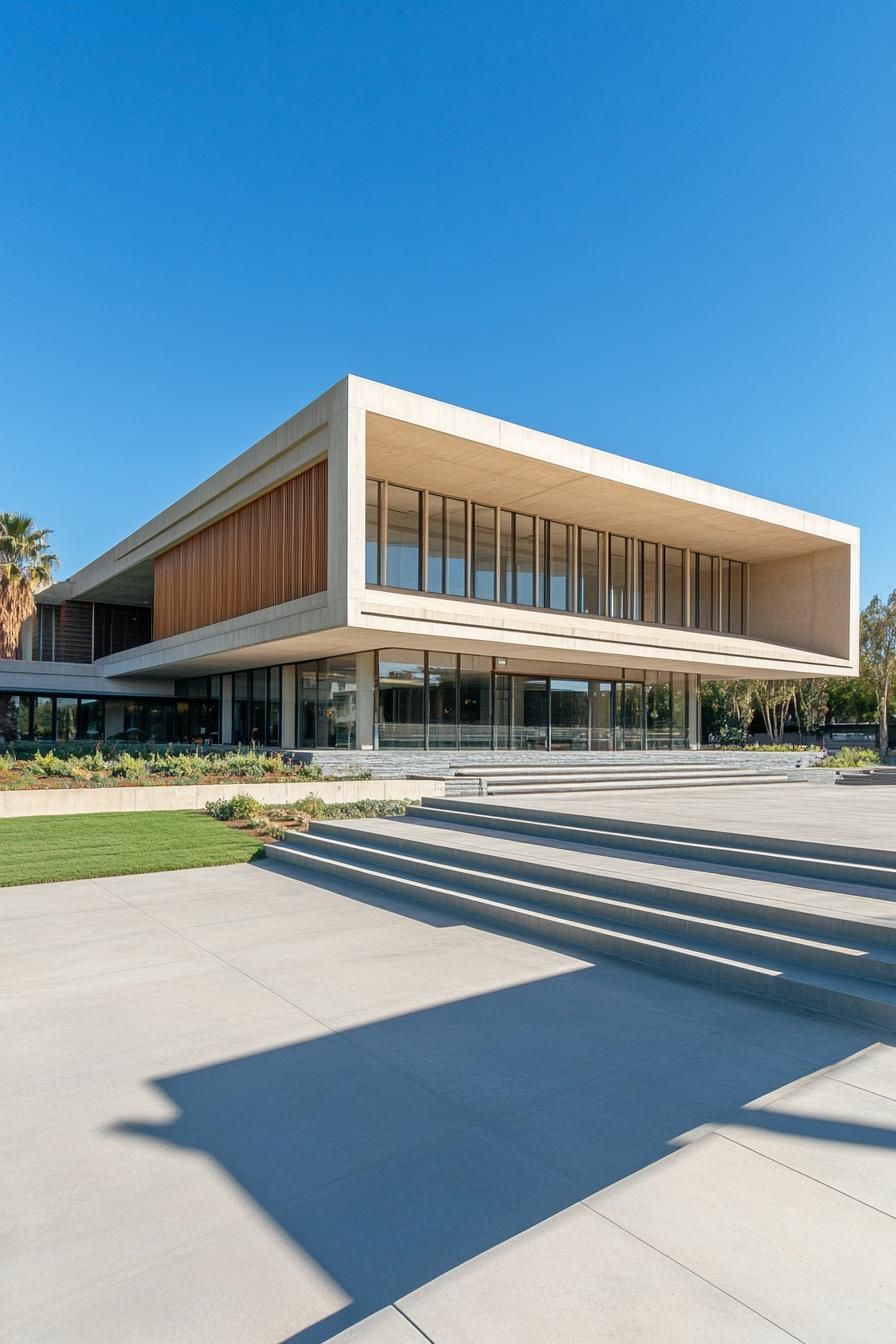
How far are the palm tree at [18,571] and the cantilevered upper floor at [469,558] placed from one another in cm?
312

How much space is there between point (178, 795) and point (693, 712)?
2343cm

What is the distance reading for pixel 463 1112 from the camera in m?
3.94

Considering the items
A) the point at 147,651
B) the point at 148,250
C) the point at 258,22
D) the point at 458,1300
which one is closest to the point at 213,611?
the point at 147,651

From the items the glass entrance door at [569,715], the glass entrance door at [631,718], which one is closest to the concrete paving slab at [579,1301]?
the glass entrance door at [569,715]

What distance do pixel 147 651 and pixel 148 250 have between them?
51.1 feet

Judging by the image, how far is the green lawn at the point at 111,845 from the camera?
420 inches

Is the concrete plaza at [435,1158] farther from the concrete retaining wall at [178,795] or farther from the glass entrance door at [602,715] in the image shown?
the glass entrance door at [602,715]

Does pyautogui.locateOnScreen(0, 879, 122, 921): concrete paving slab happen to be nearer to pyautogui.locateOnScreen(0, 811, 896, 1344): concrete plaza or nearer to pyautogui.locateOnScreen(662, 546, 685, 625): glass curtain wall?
pyautogui.locateOnScreen(0, 811, 896, 1344): concrete plaza

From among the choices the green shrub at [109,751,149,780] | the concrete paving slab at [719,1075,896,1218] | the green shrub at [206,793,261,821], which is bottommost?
the green shrub at [206,793,261,821]

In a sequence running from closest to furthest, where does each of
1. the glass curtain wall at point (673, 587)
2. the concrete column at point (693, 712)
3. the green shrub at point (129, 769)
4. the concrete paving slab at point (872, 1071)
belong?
the concrete paving slab at point (872, 1071) < the green shrub at point (129, 769) < the glass curtain wall at point (673, 587) < the concrete column at point (693, 712)

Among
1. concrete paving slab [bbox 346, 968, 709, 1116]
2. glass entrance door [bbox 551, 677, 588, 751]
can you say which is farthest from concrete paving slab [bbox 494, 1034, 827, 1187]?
glass entrance door [bbox 551, 677, 588, 751]

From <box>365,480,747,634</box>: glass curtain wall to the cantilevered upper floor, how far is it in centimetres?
7

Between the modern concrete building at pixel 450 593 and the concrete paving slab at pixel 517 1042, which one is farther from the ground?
the modern concrete building at pixel 450 593

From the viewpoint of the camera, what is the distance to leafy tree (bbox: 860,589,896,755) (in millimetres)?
42094
